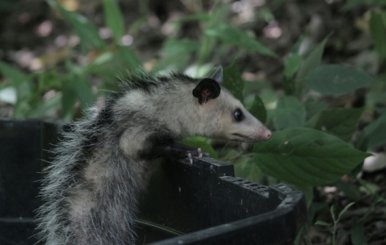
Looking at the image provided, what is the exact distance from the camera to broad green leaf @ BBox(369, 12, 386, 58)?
2.85 metres

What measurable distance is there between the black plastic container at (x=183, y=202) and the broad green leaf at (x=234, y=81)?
48 centimetres

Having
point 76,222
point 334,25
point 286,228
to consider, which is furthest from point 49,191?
point 334,25

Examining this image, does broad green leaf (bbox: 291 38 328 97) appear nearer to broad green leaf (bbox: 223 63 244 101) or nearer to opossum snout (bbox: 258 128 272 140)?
broad green leaf (bbox: 223 63 244 101)

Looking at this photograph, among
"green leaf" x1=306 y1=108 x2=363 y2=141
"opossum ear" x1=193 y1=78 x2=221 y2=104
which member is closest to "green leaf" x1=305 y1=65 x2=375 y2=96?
"green leaf" x1=306 y1=108 x2=363 y2=141

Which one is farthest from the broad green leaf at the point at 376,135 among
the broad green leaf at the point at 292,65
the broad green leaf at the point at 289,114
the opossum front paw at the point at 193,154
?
the opossum front paw at the point at 193,154

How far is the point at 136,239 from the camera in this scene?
2145mm

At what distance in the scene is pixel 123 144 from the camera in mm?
2150

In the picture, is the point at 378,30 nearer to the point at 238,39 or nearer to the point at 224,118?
the point at 238,39

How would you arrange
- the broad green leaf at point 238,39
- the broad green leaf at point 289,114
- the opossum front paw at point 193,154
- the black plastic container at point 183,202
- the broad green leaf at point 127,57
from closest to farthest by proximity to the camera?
the black plastic container at point 183,202, the opossum front paw at point 193,154, the broad green leaf at point 289,114, the broad green leaf at point 238,39, the broad green leaf at point 127,57

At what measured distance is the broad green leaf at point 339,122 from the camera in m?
2.43

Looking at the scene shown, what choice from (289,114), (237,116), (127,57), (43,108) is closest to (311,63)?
(289,114)

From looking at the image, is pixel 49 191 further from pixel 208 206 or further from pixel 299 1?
A: pixel 299 1

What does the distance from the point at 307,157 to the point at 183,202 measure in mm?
385

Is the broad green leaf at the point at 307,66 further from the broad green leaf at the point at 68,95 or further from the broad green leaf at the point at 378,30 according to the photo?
the broad green leaf at the point at 68,95
